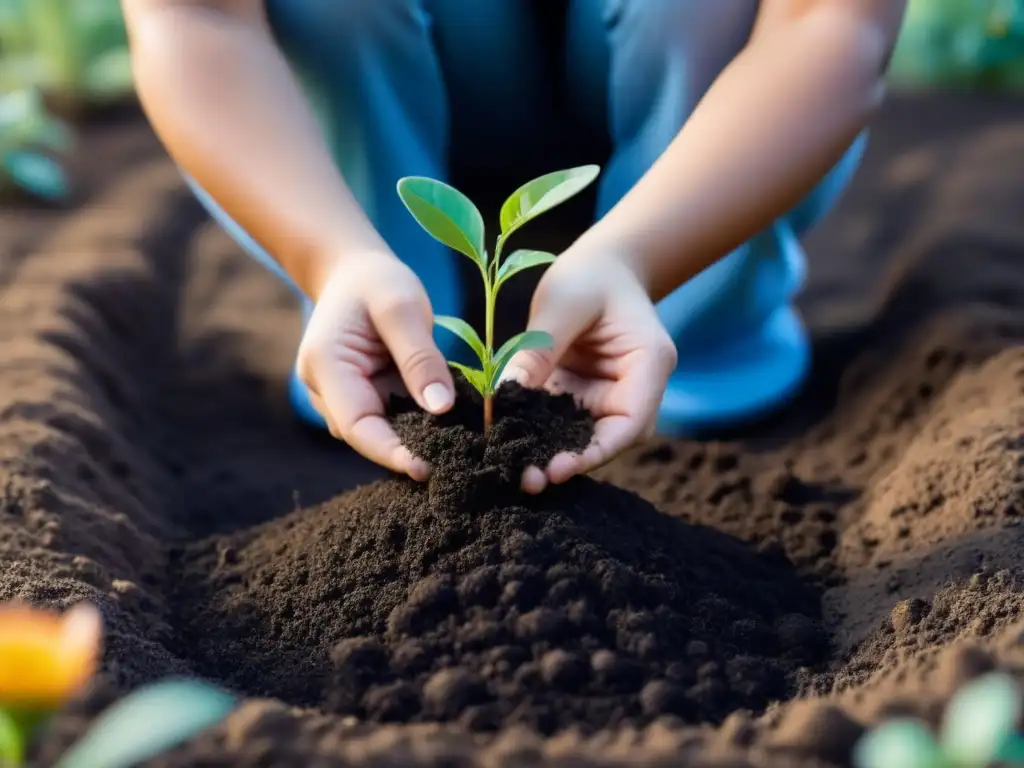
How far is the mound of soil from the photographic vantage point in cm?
99

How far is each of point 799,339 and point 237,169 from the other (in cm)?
102

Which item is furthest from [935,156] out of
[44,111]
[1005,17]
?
[44,111]

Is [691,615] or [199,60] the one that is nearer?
[691,615]

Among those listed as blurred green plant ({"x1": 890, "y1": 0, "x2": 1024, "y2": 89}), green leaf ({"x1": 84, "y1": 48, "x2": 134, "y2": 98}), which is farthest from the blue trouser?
green leaf ({"x1": 84, "y1": 48, "x2": 134, "y2": 98})

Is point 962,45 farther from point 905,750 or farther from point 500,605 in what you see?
point 905,750

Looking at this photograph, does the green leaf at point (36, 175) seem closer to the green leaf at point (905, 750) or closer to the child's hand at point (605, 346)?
the child's hand at point (605, 346)

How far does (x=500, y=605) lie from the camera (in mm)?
1045

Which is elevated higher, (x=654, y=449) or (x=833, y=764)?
(x=654, y=449)

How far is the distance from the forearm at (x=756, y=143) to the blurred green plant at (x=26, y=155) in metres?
1.50

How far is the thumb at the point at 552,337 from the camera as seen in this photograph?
47.4 inches

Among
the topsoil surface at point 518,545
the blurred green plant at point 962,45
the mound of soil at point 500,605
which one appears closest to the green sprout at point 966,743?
the topsoil surface at point 518,545

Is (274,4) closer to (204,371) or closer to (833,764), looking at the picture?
(204,371)

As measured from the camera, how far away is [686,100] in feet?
5.50

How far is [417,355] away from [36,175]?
5.21 feet
